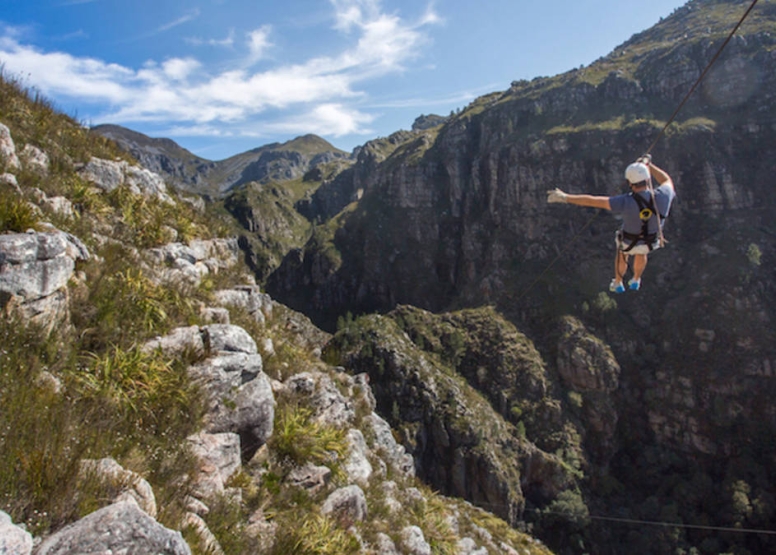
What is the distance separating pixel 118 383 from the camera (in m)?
4.90

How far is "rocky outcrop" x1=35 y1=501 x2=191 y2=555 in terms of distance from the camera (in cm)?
243

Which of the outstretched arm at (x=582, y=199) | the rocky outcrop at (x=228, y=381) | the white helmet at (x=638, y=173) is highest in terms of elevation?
the white helmet at (x=638, y=173)

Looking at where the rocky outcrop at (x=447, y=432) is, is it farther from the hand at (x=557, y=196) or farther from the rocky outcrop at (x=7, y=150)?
the hand at (x=557, y=196)

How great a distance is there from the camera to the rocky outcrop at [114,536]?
7.96 feet

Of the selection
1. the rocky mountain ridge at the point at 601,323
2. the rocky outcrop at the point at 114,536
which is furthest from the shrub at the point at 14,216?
the rocky mountain ridge at the point at 601,323

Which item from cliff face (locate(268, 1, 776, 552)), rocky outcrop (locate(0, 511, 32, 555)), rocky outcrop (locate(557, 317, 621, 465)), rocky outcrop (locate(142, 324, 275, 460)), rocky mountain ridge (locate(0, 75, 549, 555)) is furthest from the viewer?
rocky outcrop (locate(557, 317, 621, 465))

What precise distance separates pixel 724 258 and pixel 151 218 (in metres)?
75.9

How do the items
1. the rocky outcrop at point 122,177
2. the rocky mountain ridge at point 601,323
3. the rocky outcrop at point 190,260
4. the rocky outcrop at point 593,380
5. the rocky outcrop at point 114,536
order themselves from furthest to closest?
the rocky outcrop at point 593,380 < the rocky mountain ridge at point 601,323 < the rocky outcrop at point 122,177 < the rocky outcrop at point 190,260 < the rocky outcrop at point 114,536

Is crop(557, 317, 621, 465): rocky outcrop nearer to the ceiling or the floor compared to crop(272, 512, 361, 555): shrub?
nearer to the floor

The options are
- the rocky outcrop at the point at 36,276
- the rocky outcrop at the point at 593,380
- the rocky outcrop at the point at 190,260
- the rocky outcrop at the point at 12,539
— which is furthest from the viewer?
the rocky outcrop at the point at 593,380

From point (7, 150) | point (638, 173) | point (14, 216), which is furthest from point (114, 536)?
point (7, 150)

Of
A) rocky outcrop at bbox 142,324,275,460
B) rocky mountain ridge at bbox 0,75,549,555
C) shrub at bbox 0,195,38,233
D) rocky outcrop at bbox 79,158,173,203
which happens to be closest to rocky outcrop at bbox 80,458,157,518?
rocky mountain ridge at bbox 0,75,549,555

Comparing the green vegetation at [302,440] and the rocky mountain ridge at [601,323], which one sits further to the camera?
the rocky mountain ridge at [601,323]

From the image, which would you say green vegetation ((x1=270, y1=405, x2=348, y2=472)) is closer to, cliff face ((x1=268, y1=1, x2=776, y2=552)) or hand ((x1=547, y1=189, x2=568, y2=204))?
hand ((x1=547, y1=189, x2=568, y2=204))
